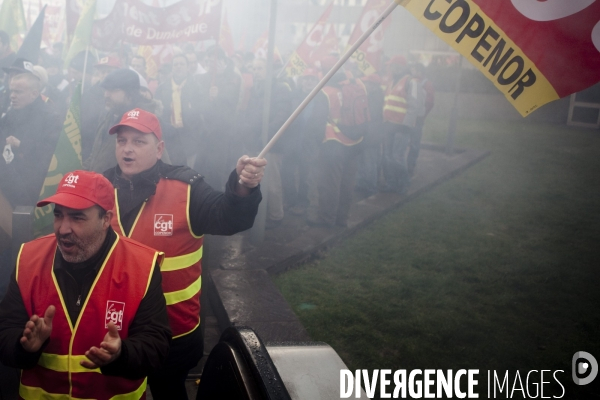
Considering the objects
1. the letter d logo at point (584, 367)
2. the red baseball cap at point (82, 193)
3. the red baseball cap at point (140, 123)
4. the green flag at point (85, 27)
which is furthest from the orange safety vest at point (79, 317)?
the green flag at point (85, 27)

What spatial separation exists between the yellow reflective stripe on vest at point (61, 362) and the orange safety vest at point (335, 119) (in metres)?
5.51

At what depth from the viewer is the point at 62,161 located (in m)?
3.95

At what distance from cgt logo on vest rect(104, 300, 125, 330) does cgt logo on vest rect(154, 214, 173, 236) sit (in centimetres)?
62

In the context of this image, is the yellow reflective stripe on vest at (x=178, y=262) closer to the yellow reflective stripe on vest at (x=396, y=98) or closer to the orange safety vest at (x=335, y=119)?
the orange safety vest at (x=335, y=119)

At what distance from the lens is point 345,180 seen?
7.38m

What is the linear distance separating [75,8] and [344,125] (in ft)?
13.4

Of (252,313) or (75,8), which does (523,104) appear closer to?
(252,313)

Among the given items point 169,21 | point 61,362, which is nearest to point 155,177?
point 61,362

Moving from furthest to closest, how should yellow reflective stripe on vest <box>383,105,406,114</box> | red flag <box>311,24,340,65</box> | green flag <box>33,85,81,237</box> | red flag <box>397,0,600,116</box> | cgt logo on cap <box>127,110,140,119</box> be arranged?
red flag <box>311,24,340,65</box> < yellow reflective stripe on vest <box>383,105,406,114</box> < green flag <box>33,85,81,237</box> < cgt logo on cap <box>127,110,140,119</box> < red flag <box>397,0,600,116</box>

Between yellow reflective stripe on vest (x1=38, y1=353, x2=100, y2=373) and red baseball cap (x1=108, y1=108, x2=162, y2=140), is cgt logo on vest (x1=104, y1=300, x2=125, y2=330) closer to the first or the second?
yellow reflective stripe on vest (x1=38, y1=353, x2=100, y2=373)

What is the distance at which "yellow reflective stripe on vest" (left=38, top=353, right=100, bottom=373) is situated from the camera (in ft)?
6.65

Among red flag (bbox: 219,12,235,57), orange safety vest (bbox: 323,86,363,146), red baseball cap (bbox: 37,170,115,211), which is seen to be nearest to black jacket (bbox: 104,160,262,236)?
red baseball cap (bbox: 37,170,115,211)

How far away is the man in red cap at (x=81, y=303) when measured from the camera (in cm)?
202

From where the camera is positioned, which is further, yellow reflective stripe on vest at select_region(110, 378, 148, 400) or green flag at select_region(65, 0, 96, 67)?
green flag at select_region(65, 0, 96, 67)
